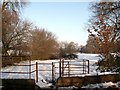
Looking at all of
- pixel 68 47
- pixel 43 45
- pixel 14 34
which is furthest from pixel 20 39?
pixel 68 47

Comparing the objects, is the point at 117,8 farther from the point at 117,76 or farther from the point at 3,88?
the point at 3,88

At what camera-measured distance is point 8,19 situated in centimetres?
2255

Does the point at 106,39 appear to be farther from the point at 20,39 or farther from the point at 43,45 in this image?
the point at 43,45

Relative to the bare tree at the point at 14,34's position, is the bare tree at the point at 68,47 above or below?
below

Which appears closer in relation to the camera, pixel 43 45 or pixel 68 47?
pixel 43 45

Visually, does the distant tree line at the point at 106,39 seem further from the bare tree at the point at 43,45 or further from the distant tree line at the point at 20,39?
the bare tree at the point at 43,45

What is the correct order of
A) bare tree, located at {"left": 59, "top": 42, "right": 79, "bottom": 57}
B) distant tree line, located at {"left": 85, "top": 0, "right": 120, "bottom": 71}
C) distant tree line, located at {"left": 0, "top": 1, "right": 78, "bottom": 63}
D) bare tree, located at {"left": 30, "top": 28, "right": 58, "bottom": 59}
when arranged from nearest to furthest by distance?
distant tree line, located at {"left": 85, "top": 0, "right": 120, "bottom": 71} → distant tree line, located at {"left": 0, "top": 1, "right": 78, "bottom": 63} → bare tree, located at {"left": 30, "top": 28, "right": 58, "bottom": 59} → bare tree, located at {"left": 59, "top": 42, "right": 79, "bottom": 57}

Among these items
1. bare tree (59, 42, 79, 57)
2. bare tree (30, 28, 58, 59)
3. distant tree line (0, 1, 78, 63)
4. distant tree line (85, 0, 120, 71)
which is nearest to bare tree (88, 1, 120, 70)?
distant tree line (85, 0, 120, 71)

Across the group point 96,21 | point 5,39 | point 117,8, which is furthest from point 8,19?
point 117,8

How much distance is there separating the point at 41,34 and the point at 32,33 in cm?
609

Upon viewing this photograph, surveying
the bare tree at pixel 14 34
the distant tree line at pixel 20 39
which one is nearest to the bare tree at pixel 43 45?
the distant tree line at pixel 20 39

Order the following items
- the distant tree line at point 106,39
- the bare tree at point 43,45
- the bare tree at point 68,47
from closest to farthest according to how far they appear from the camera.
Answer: the distant tree line at point 106,39 → the bare tree at point 43,45 → the bare tree at point 68,47

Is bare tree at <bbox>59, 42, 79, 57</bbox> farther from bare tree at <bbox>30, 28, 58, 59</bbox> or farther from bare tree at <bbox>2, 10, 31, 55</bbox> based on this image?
bare tree at <bbox>2, 10, 31, 55</bbox>

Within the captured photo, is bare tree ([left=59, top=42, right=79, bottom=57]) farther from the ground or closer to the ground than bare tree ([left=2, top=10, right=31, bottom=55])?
closer to the ground
